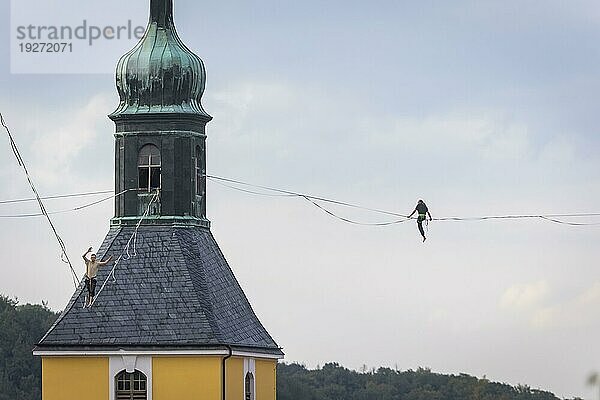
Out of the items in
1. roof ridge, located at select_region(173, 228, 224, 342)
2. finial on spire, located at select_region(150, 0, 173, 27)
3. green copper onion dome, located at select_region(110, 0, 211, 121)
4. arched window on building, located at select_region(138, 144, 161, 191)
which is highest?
finial on spire, located at select_region(150, 0, 173, 27)

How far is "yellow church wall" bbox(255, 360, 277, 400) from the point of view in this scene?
185ft

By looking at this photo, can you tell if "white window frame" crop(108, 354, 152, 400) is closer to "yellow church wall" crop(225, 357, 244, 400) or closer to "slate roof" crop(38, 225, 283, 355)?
"slate roof" crop(38, 225, 283, 355)

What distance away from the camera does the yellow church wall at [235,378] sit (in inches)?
2119

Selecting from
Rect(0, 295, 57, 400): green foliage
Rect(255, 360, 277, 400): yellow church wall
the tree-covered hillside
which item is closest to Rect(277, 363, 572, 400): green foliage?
the tree-covered hillside

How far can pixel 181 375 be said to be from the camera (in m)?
53.5

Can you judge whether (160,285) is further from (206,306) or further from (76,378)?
(76,378)

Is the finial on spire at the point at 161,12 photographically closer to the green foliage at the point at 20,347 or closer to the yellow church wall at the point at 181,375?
the yellow church wall at the point at 181,375

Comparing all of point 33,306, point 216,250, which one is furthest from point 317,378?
point 216,250

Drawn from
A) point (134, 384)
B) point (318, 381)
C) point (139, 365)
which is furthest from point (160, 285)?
point (318, 381)

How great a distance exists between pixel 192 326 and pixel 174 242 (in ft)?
8.17

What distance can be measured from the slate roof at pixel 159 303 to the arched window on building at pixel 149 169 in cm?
100

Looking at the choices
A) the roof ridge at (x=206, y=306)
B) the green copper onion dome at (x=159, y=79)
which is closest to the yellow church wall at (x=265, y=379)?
the roof ridge at (x=206, y=306)

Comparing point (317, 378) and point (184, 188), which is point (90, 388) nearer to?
point (184, 188)

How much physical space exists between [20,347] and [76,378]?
48158 millimetres
